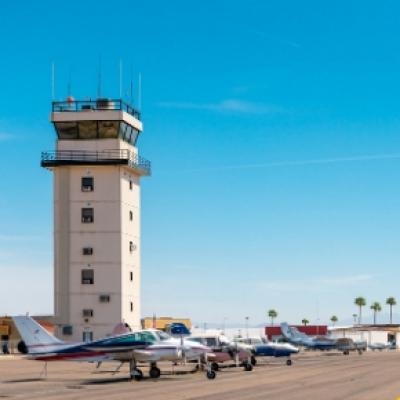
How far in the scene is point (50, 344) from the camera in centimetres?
4703

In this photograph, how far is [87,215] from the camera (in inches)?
3391

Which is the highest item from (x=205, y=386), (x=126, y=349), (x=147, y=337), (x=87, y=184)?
(x=87, y=184)

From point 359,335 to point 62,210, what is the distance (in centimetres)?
8015

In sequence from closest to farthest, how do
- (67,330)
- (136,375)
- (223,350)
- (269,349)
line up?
(136,375), (223,350), (269,349), (67,330)

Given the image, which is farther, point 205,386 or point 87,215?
point 87,215

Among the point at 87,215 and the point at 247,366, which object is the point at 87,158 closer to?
the point at 87,215

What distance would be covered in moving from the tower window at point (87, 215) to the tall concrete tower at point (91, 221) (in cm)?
10

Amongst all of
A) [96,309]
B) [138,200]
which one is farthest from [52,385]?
[138,200]

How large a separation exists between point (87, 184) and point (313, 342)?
34.2m

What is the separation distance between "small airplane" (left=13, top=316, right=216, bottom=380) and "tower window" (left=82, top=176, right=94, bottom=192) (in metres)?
40.5

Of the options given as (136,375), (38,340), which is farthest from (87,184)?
(136,375)

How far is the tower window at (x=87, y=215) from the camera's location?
86062 millimetres

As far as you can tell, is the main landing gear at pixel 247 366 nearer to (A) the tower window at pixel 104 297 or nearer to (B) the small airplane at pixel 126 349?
(B) the small airplane at pixel 126 349

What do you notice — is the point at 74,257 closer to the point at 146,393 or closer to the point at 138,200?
the point at 138,200
